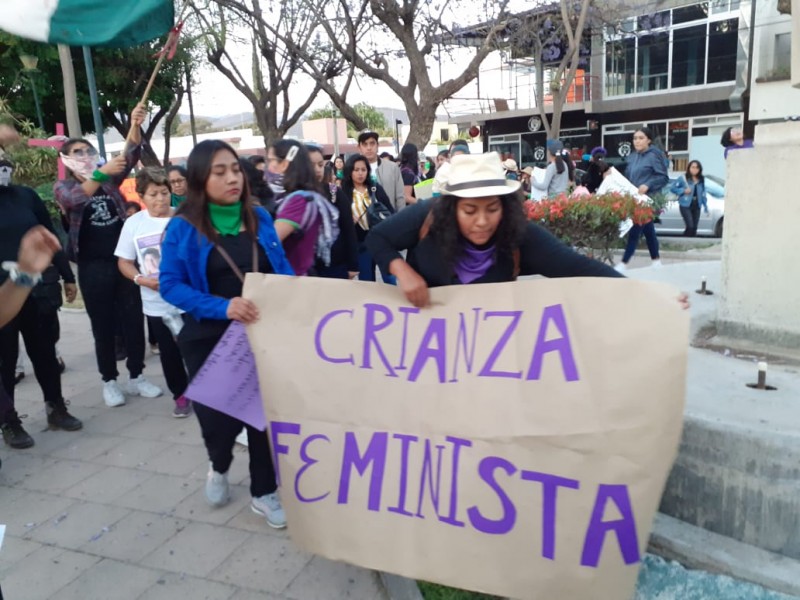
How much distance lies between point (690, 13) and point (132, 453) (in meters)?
27.7

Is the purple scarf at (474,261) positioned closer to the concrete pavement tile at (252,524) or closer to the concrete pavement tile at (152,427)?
the concrete pavement tile at (252,524)

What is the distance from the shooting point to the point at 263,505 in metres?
3.29

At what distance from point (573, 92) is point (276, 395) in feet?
97.9

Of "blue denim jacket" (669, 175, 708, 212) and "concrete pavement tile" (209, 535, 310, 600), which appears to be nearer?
"concrete pavement tile" (209, 535, 310, 600)

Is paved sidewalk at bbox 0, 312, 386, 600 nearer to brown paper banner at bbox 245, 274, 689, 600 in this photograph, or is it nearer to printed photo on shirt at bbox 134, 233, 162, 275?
brown paper banner at bbox 245, 274, 689, 600

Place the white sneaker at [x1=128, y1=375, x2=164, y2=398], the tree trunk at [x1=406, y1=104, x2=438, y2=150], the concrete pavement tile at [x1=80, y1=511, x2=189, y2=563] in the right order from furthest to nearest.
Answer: the tree trunk at [x1=406, y1=104, x2=438, y2=150], the white sneaker at [x1=128, y1=375, x2=164, y2=398], the concrete pavement tile at [x1=80, y1=511, x2=189, y2=563]

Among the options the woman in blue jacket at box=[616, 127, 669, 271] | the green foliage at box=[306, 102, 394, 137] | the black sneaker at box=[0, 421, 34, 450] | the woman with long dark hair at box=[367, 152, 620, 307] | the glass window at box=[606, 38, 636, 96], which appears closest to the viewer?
the woman with long dark hair at box=[367, 152, 620, 307]

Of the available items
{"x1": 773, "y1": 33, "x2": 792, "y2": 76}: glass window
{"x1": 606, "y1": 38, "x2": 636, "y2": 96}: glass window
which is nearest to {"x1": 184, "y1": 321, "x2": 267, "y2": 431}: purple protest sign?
{"x1": 773, "y1": 33, "x2": 792, "y2": 76}: glass window

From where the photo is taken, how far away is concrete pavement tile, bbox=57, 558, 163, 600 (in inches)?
111

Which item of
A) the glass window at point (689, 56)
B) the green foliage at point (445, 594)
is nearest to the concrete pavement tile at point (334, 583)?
the green foliage at point (445, 594)

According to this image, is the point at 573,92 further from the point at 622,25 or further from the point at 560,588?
the point at 560,588

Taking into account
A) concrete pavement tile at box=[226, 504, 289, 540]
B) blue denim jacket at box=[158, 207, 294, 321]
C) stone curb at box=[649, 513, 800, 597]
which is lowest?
concrete pavement tile at box=[226, 504, 289, 540]

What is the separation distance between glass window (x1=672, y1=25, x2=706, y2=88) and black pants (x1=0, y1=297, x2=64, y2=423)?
88.8 feet

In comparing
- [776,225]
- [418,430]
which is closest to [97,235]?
[418,430]
